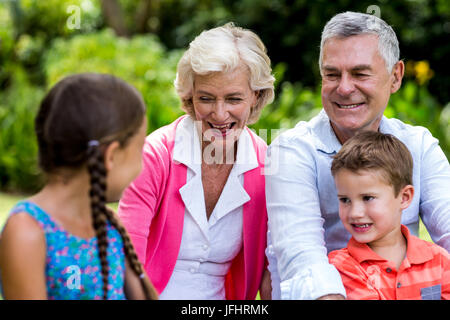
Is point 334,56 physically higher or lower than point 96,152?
higher

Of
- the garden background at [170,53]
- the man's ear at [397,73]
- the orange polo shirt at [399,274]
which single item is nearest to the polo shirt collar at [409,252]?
A: the orange polo shirt at [399,274]

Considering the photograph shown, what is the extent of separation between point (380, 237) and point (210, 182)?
0.91 meters

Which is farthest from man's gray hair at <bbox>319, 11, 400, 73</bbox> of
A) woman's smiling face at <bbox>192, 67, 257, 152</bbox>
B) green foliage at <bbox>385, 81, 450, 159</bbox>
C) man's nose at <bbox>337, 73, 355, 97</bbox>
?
green foliage at <bbox>385, 81, 450, 159</bbox>

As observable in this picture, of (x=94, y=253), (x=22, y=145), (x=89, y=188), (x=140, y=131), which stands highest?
(x=22, y=145)

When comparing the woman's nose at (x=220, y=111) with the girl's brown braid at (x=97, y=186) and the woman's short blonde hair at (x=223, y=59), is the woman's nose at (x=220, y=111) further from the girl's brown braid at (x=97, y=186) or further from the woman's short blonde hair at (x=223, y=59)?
the girl's brown braid at (x=97, y=186)

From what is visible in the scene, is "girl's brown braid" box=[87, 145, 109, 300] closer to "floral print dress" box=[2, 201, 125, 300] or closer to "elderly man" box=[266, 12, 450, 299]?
"floral print dress" box=[2, 201, 125, 300]

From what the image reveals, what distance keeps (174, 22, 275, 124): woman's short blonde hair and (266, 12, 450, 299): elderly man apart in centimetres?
29

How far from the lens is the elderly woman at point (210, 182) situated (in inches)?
107

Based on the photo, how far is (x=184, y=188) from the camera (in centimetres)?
275

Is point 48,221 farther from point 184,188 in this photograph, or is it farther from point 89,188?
point 184,188

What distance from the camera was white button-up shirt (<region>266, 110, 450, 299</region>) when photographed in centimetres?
240

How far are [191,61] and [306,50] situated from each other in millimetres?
7615

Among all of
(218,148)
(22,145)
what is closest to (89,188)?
(218,148)

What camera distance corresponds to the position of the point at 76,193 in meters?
1.83
